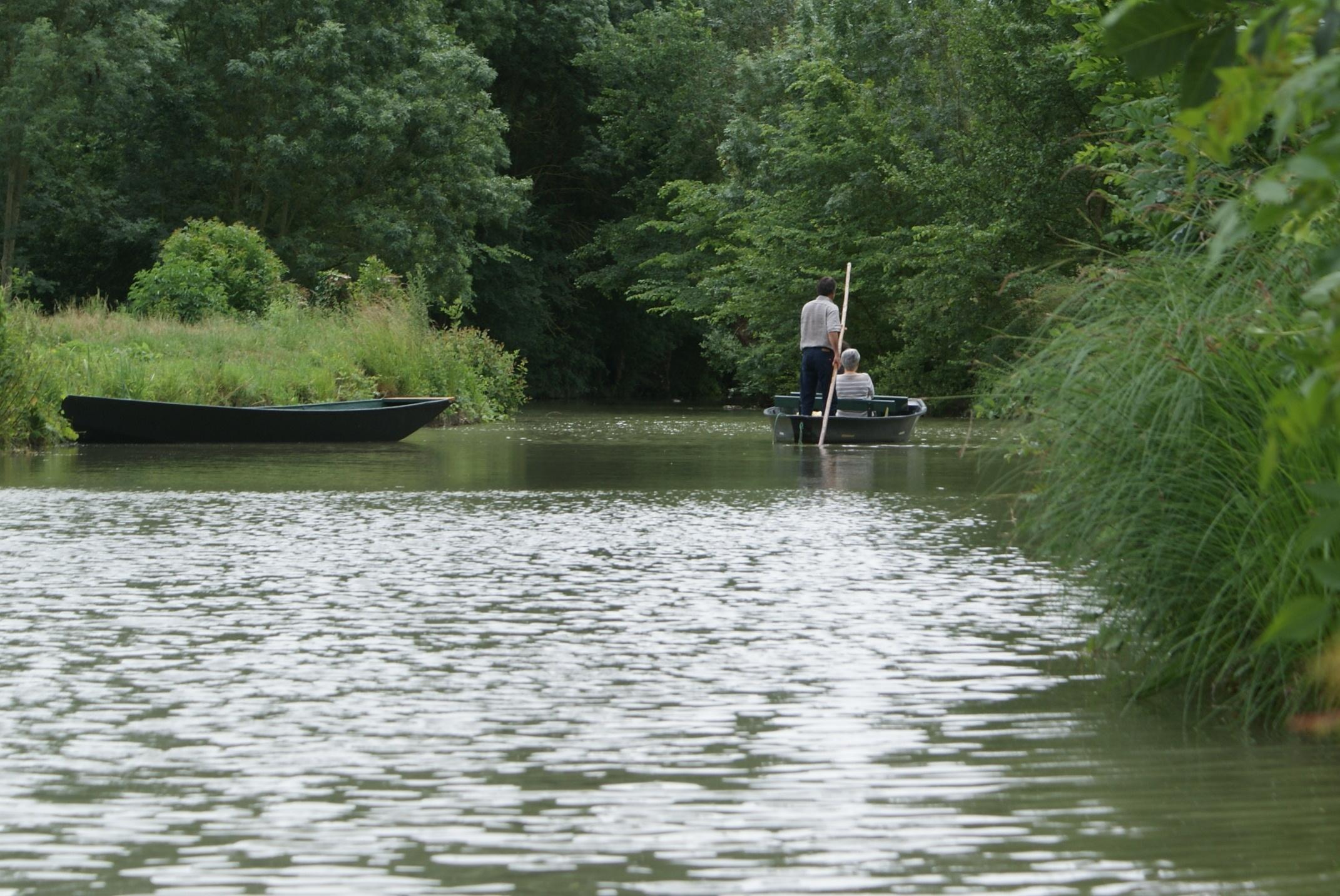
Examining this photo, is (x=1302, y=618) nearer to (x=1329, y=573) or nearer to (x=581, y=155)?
(x=1329, y=573)

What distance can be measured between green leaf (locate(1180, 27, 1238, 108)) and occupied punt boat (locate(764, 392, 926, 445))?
20524mm

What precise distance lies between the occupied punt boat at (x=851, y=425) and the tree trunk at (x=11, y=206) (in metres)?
29.6

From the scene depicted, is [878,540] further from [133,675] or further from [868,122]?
[868,122]

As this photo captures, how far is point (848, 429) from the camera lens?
23781 millimetres

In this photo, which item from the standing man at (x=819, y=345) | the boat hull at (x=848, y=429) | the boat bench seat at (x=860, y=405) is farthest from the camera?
the boat bench seat at (x=860, y=405)

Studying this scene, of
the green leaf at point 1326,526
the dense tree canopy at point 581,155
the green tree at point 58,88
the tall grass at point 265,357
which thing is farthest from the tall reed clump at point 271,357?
the green leaf at point 1326,526

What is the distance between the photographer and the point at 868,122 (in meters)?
43.8

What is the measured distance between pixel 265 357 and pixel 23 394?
721 centimetres

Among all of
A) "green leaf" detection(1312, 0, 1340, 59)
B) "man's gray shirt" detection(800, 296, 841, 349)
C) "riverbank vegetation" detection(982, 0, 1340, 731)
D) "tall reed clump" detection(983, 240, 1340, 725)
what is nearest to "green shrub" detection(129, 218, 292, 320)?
"man's gray shirt" detection(800, 296, 841, 349)

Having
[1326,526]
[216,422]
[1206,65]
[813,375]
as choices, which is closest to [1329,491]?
[1326,526]

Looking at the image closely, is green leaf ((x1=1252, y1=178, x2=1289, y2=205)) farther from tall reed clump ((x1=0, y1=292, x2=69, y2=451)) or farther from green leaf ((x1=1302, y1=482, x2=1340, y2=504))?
tall reed clump ((x1=0, y1=292, x2=69, y2=451))

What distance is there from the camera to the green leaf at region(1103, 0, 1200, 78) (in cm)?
266

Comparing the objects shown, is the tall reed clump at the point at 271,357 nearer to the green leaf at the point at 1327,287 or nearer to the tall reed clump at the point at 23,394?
the tall reed clump at the point at 23,394

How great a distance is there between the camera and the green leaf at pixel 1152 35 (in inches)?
105
